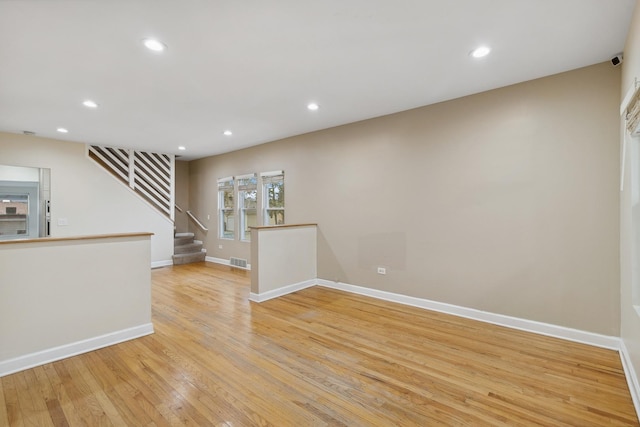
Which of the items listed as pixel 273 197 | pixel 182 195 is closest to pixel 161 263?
pixel 182 195

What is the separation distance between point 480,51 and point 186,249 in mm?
7476

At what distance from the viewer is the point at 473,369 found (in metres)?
2.48

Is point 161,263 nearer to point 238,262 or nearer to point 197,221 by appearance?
point 197,221

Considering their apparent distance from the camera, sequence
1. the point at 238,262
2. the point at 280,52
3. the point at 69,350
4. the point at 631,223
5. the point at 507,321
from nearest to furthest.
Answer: the point at 631,223 → the point at 280,52 → the point at 69,350 → the point at 507,321 → the point at 238,262

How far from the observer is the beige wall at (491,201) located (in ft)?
9.50

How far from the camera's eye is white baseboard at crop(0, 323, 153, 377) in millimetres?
2457

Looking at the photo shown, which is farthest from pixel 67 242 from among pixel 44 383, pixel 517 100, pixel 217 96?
pixel 517 100

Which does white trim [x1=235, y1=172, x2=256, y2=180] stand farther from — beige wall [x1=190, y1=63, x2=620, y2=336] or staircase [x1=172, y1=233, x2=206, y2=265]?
staircase [x1=172, y1=233, x2=206, y2=265]

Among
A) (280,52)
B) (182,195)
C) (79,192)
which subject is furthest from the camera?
(182,195)

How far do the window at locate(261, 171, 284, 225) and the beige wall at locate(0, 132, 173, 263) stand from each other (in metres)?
2.87

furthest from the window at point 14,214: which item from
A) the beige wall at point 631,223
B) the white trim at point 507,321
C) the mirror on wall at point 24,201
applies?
the beige wall at point 631,223

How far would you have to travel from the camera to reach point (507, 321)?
3363 millimetres

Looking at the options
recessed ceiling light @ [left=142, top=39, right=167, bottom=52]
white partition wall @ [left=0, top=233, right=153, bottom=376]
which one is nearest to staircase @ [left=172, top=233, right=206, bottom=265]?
white partition wall @ [left=0, top=233, right=153, bottom=376]

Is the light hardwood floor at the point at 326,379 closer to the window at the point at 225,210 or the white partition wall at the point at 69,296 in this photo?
the white partition wall at the point at 69,296
